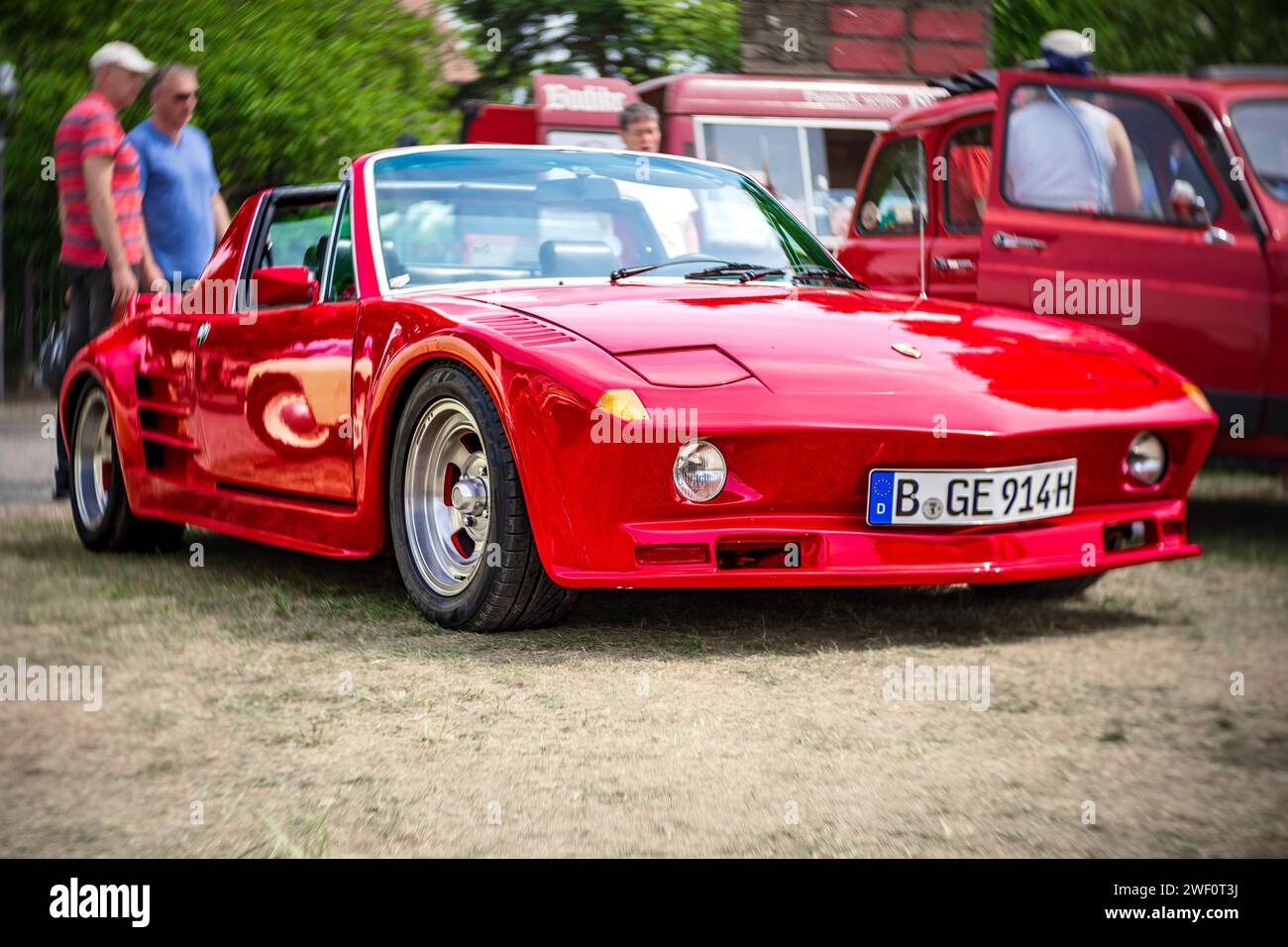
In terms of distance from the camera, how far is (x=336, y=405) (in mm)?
4953

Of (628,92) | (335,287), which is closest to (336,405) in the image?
(335,287)

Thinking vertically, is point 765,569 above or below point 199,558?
above

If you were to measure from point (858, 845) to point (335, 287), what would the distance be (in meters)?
3.02

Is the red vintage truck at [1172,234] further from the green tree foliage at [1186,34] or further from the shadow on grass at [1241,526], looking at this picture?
the green tree foliage at [1186,34]

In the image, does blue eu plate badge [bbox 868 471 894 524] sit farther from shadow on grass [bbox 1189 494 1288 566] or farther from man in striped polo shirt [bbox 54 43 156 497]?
man in striped polo shirt [bbox 54 43 156 497]

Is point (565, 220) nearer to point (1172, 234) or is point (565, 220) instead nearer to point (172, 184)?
point (1172, 234)

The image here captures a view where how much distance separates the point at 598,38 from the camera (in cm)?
3531

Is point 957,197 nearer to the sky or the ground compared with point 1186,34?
nearer to the ground

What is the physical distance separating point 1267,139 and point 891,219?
1968mm

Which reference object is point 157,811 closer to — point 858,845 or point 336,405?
point 858,845

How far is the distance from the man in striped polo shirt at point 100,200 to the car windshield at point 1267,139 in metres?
4.68

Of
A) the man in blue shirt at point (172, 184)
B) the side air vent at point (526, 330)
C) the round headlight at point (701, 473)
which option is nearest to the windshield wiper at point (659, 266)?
the side air vent at point (526, 330)

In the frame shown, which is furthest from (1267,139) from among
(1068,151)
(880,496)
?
(880,496)

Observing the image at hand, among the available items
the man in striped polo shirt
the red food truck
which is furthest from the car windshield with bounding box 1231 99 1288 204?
the red food truck
